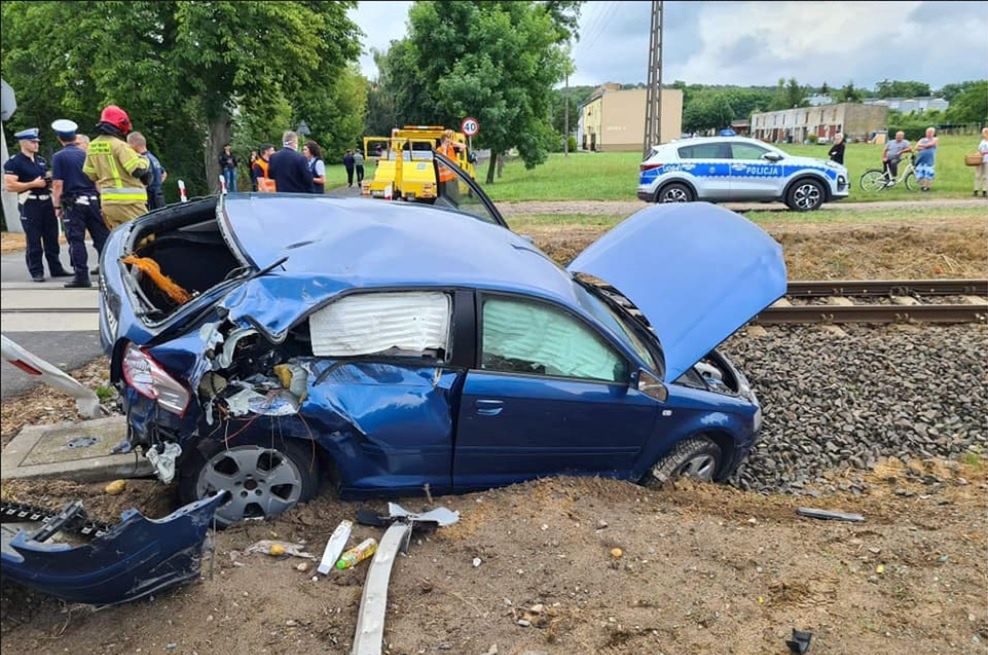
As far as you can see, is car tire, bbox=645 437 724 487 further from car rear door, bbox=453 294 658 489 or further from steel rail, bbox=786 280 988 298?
steel rail, bbox=786 280 988 298

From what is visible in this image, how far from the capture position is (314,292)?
3.60m

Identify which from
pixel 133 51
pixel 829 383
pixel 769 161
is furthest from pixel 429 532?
pixel 133 51

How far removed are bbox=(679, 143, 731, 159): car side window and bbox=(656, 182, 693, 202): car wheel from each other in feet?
2.09

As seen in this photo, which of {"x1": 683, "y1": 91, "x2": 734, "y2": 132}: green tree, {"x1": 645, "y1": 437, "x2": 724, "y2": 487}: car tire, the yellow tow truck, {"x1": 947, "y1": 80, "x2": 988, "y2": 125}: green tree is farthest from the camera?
the yellow tow truck

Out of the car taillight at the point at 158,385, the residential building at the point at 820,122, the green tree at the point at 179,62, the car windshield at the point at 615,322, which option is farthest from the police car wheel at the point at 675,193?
the car taillight at the point at 158,385

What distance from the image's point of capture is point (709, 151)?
15.9m

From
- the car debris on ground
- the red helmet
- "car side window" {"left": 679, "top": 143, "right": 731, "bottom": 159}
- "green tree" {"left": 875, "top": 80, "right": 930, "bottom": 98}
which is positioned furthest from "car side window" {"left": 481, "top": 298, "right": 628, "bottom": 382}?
"car side window" {"left": 679, "top": 143, "right": 731, "bottom": 159}

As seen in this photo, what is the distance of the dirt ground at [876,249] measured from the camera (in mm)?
10242

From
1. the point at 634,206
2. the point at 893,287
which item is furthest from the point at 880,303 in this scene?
the point at 634,206

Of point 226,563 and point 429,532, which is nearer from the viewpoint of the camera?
point 226,563

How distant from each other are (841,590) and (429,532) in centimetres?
198

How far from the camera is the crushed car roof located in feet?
11.8

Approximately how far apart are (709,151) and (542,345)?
13.2m

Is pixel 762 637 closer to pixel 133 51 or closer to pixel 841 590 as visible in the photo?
pixel 841 590
